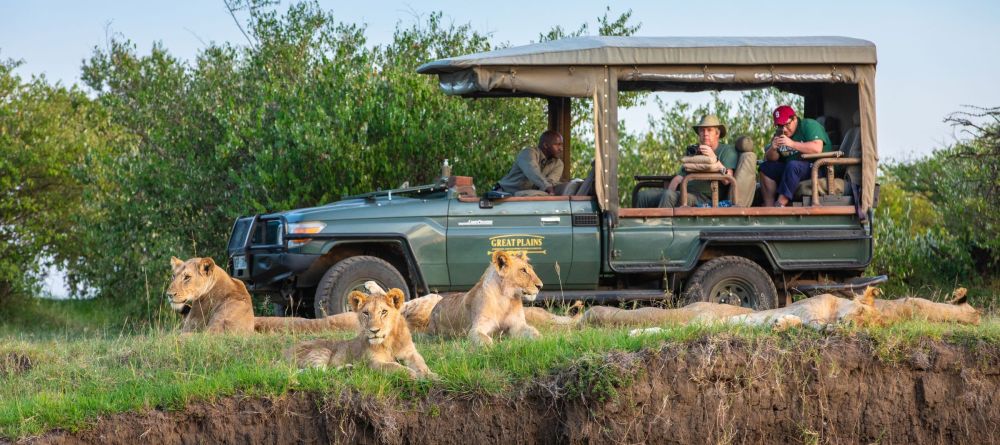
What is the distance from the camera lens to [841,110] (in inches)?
491

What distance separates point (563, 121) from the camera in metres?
12.8

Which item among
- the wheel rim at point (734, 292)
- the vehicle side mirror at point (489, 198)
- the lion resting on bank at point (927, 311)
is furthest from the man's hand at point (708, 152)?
the lion resting on bank at point (927, 311)

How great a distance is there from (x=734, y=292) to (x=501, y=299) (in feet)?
10.6

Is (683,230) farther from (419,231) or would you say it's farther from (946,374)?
(946,374)

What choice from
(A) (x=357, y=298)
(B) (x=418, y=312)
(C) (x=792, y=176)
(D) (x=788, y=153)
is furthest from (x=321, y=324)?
(D) (x=788, y=153)

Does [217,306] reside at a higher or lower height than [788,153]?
lower

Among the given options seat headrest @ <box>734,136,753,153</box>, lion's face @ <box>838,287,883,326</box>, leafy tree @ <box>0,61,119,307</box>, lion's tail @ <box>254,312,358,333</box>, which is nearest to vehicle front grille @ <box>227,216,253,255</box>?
lion's tail @ <box>254,312,358,333</box>

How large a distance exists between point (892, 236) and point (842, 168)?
665 cm

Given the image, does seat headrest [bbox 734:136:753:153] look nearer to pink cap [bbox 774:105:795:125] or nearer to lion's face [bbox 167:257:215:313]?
pink cap [bbox 774:105:795:125]

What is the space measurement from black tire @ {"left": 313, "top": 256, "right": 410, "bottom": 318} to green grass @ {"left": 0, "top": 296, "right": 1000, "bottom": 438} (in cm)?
155

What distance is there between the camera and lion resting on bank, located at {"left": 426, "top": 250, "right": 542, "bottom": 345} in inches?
357

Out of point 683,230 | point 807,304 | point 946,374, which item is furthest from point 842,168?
point 946,374

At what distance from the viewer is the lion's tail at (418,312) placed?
10.2 m

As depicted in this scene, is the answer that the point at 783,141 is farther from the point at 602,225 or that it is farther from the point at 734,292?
the point at 602,225
